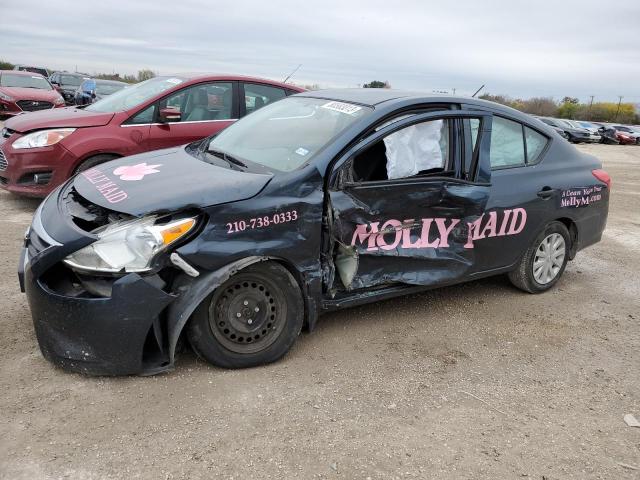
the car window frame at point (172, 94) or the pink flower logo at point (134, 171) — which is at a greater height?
the car window frame at point (172, 94)

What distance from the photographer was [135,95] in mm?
6777

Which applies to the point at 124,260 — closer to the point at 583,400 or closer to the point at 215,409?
the point at 215,409

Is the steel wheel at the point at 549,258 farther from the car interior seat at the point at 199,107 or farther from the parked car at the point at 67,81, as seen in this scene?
the parked car at the point at 67,81

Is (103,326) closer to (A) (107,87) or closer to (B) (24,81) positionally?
(A) (107,87)

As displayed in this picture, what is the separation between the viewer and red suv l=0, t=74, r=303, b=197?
611cm

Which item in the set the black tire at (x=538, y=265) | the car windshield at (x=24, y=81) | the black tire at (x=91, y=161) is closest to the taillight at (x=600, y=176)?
the black tire at (x=538, y=265)

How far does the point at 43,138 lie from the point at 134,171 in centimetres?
314

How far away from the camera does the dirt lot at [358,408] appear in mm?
2561

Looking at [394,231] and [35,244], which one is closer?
[35,244]

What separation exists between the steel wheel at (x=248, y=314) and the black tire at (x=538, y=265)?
93.2 inches

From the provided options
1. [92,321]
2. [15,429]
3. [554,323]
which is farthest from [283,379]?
[554,323]

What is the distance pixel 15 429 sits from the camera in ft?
8.64

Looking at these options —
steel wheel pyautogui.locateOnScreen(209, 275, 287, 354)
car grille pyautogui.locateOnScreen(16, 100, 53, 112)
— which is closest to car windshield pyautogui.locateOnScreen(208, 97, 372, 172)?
steel wheel pyautogui.locateOnScreen(209, 275, 287, 354)

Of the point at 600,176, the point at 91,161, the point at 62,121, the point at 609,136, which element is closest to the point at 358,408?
the point at 600,176
